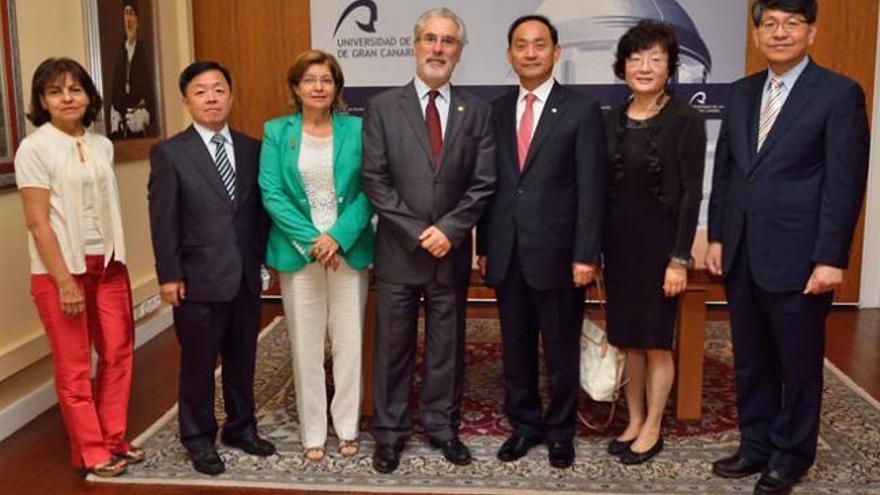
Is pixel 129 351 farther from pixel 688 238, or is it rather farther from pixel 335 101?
pixel 688 238

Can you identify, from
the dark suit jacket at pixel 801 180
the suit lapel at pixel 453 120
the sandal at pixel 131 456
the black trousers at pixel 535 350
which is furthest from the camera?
the sandal at pixel 131 456

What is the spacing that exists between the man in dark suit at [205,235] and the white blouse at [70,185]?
191mm

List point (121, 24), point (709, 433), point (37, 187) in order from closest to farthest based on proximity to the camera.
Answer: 1. point (37, 187)
2. point (709, 433)
3. point (121, 24)

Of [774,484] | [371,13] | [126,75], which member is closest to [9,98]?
[126,75]

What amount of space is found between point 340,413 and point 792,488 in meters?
1.66

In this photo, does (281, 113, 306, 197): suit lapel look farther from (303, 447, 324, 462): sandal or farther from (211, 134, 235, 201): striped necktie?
(303, 447, 324, 462): sandal

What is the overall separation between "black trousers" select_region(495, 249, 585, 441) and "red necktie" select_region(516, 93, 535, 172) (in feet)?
1.28

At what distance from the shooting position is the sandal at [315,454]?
3.21 metres

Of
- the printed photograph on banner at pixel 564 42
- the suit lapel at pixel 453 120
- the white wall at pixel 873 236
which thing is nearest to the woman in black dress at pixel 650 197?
the suit lapel at pixel 453 120

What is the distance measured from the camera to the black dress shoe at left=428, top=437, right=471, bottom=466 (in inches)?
124

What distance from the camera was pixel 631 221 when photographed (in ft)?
9.66

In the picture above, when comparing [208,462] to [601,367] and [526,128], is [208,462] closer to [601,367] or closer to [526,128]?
[601,367]

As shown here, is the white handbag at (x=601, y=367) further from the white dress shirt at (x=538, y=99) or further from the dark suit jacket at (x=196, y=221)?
the dark suit jacket at (x=196, y=221)

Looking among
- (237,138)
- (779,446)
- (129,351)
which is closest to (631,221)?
(779,446)
